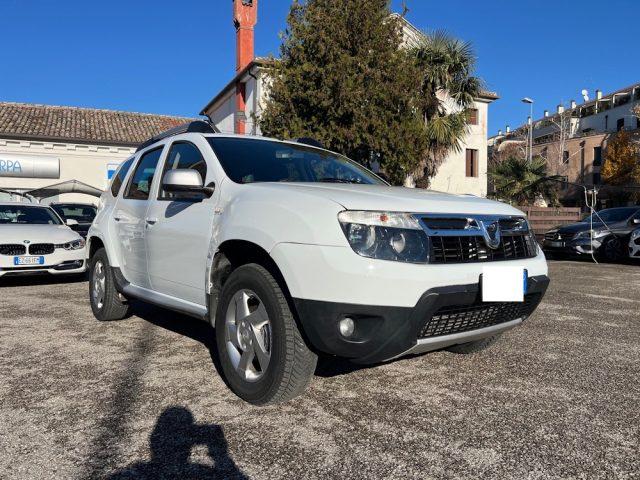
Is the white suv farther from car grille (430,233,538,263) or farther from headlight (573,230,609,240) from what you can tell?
headlight (573,230,609,240)

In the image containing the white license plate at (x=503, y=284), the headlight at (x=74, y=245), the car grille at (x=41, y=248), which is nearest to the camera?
the white license plate at (x=503, y=284)

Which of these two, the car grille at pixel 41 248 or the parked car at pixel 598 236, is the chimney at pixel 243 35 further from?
the car grille at pixel 41 248

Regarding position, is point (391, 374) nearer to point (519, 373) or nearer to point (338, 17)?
point (519, 373)

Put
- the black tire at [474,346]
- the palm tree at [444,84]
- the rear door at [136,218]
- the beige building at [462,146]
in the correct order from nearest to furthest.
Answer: the black tire at [474,346] < the rear door at [136,218] < the palm tree at [444,84] < the beige building at [462,146]

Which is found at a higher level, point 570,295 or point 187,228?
point 187,228

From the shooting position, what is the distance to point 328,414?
2656mm

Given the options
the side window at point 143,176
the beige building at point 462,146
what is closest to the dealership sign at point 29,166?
the beige building at point 462,146

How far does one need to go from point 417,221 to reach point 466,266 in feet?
1.09

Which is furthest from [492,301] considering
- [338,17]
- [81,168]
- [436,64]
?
[81,168]

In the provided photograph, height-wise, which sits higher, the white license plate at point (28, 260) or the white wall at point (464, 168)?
the white wall at point (464, 168)

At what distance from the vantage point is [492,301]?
8.75 feet

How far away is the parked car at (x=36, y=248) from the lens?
23.7 ft

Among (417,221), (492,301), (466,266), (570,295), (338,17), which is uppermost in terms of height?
(338,17)

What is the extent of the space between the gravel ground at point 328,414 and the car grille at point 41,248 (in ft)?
11.4
